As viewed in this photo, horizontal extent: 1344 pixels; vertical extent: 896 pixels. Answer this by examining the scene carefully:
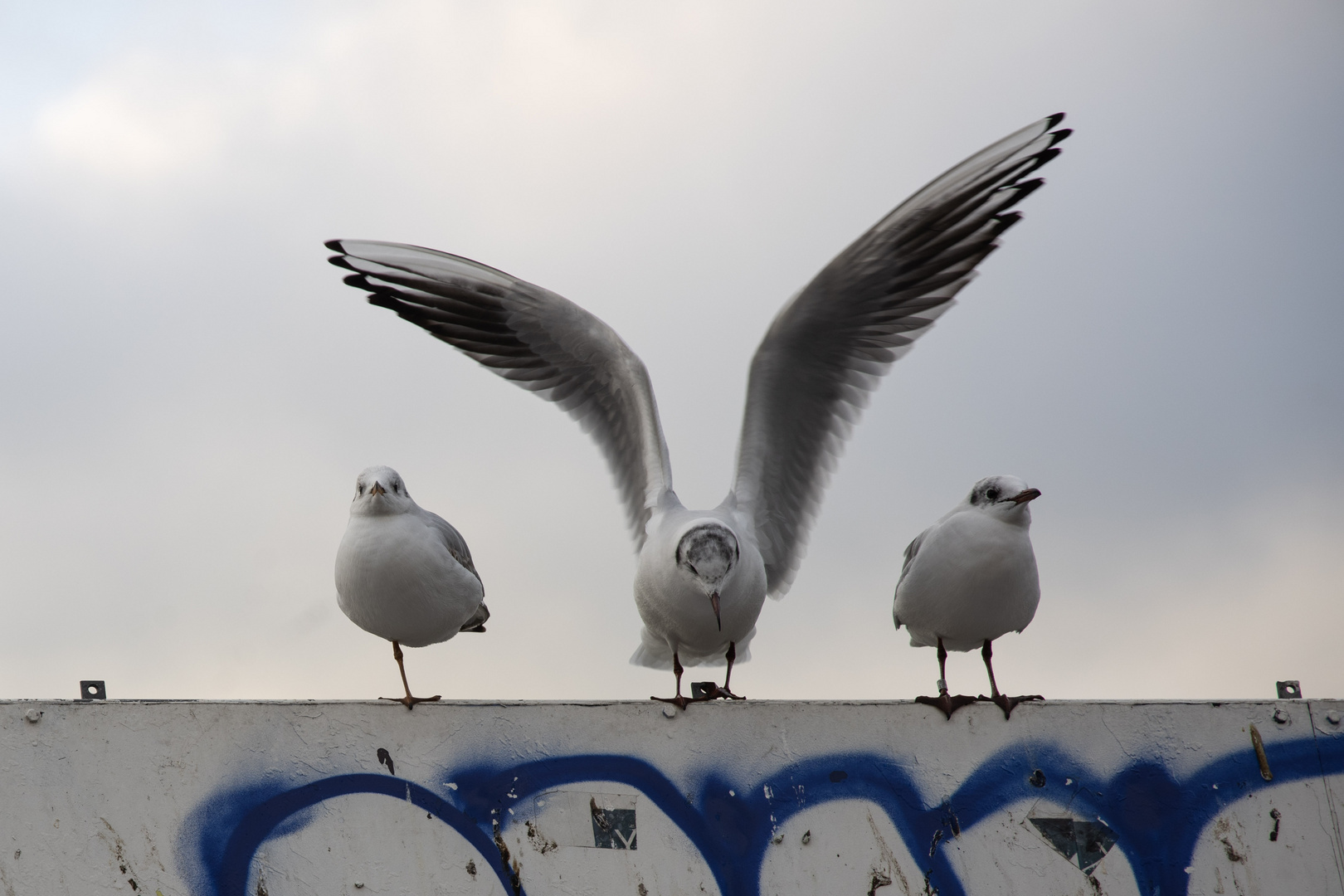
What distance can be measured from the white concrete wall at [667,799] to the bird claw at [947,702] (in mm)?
31

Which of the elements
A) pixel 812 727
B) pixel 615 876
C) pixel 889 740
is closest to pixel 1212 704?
pixel 889 740

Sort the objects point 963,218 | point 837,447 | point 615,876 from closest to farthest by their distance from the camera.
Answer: point 615,876 < point 963,218 < point 837,447

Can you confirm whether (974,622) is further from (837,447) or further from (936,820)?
(837,447)

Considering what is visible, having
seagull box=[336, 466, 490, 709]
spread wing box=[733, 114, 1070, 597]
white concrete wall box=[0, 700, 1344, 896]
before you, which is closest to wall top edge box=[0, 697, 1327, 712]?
white concrete wall box=[0, 700, 1344, 896]

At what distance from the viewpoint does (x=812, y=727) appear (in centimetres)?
367

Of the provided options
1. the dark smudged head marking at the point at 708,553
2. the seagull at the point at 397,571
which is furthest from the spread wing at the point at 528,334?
the seagull at the point at 397,571

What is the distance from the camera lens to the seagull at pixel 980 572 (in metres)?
3.96

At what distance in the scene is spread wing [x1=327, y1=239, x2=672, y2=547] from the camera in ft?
17.5

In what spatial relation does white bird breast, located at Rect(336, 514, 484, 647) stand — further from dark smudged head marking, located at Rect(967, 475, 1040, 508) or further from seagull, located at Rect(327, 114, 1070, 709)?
dark smudged head marking, located at Rect(967, 475, 1040, 508)

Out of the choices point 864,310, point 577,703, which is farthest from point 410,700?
point 864,310

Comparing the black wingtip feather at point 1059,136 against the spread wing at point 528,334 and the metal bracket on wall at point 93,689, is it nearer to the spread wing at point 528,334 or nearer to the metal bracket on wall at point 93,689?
the spread wing at point 528,334

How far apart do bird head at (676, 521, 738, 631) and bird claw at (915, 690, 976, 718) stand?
2.69ft

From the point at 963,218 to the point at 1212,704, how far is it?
2261mm

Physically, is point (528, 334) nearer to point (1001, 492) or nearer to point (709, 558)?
point (709, 558)
